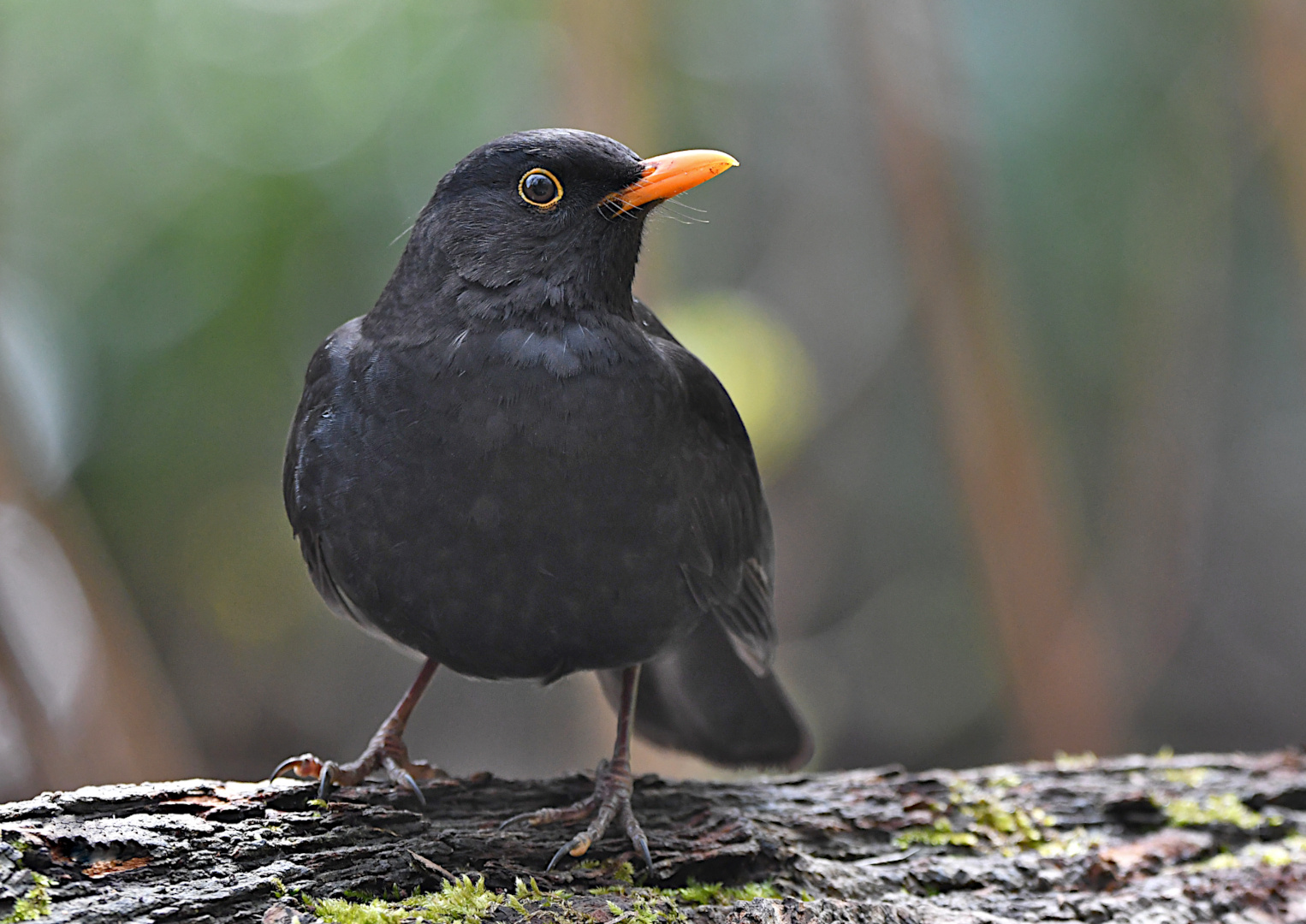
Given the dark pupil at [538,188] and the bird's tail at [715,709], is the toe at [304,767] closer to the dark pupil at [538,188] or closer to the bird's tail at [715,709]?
the bird's tail at [715,709]

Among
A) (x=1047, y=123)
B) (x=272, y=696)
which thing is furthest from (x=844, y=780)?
(x=1047, y=123)

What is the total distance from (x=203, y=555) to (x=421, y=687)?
5447 millimetres

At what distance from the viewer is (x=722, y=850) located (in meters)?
2.95

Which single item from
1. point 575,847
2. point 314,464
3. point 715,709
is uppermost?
point 314,464

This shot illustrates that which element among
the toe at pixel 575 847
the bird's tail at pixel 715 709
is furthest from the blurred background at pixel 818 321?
the toe at pixel 575 847

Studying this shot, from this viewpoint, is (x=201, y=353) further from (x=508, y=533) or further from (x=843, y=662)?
(x=508, y=533)

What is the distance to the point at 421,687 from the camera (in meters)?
3.55

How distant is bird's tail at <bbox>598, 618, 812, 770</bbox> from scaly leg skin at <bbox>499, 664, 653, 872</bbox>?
603mm

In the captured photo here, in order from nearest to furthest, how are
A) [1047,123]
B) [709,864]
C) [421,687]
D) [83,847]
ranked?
1. [83,847]
2. [709,864]
3. [421,687]
4. [1047,123]

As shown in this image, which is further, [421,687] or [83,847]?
[421,687]

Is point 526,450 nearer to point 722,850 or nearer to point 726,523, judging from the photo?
point 726,523

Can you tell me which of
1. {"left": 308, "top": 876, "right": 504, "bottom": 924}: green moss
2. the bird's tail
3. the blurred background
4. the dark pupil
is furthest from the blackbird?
the blurred background

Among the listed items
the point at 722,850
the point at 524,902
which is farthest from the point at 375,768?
the point at 722,850

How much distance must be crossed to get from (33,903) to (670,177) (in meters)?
2.20
